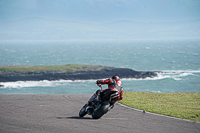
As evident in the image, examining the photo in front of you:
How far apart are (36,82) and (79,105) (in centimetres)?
6613

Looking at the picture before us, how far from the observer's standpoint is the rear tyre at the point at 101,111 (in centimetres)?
1253

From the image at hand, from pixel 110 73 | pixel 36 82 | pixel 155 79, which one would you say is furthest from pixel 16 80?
pixel 155 79

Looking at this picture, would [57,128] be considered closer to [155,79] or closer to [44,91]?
[44,91]

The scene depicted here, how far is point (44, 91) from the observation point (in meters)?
66.1

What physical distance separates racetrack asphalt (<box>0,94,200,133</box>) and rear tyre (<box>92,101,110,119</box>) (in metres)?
0.22

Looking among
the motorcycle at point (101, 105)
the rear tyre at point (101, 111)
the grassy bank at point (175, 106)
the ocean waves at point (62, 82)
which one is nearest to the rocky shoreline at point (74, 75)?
the ocean waves at point (62, 82)

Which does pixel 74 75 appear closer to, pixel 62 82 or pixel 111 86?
pixel 62 82

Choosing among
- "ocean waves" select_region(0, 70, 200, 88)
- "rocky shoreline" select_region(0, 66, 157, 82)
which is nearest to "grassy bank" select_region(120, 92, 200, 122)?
"ocean waves" select_region(0, 70, 200, 88)

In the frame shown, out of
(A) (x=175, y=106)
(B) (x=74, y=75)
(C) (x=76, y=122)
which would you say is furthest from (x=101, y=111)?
(B) (x=74, y=75)

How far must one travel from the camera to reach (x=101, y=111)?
1256cm

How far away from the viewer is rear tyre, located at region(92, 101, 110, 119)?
12.5 m

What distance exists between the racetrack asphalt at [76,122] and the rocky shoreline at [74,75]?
71059mm

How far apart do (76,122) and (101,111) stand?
1.21 m

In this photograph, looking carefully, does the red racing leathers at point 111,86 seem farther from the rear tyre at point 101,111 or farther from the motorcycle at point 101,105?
the rear tyre at point 101,111
